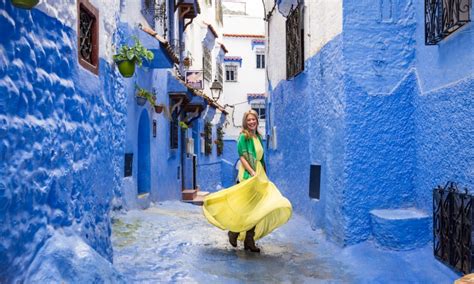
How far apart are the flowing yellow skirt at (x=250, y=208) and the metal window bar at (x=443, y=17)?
94.8 inches

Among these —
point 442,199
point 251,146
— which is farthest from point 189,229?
point 442,199

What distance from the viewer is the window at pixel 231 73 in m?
30.7

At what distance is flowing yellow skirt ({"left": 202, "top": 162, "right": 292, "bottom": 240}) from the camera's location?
6234 millimetres

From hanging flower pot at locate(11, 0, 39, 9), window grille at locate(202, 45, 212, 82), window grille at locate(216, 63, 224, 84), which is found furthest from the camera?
window grille at locate(216, 63, 224, 84)

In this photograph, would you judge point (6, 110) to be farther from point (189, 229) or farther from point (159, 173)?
point (159, 173)

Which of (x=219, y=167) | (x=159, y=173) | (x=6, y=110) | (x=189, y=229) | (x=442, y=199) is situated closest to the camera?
(x=6, y=110)

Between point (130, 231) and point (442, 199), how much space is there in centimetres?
395

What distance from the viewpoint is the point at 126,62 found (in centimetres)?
696

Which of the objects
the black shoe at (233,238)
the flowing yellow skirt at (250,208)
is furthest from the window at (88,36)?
the black shoe at (233,238)

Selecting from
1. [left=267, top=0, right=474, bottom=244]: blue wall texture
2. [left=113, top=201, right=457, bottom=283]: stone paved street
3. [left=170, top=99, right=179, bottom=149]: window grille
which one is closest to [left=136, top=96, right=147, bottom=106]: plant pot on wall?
[left=113, top=201, right=457, bottom=283]: stone paved street

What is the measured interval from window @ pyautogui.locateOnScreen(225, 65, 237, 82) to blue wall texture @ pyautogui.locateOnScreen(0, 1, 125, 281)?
83.3ft

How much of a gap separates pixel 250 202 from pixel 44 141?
3055mm

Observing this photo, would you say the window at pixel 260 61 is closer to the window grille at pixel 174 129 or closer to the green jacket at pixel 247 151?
the window grille at pixel 174 129

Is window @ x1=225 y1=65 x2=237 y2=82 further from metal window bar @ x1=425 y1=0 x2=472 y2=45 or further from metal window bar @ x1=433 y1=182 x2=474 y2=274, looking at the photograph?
metal window bar @ x1=433 y1=182 x2=474 y2=274
